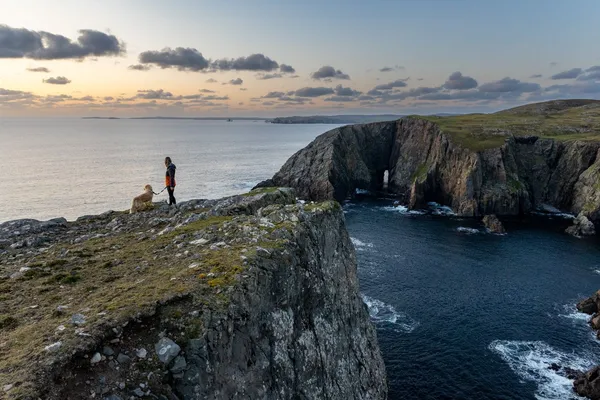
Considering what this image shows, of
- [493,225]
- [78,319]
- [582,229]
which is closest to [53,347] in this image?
[78,319]

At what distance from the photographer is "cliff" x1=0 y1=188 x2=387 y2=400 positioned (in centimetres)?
1116

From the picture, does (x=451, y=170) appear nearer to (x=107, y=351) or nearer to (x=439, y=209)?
(x=439, y=209)

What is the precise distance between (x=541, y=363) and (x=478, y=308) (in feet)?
35.5

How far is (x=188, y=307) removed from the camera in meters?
13.6

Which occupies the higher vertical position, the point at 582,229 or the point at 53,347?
the point at 53,347

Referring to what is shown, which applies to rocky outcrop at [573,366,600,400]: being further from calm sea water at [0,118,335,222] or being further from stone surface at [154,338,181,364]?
calm sea water at [0,118,335,222]

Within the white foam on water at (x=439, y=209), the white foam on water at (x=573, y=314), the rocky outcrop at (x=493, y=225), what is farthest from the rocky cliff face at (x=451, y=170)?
the white foam on water at (x=573, y=314)

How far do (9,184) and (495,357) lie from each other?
116513mm

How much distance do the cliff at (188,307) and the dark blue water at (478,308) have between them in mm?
13965

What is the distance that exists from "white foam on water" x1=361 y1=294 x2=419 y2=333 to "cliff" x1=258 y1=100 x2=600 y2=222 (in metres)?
57.2

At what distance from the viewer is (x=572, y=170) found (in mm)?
101438

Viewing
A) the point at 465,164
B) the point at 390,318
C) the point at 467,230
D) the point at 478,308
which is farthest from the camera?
the point at 465,164

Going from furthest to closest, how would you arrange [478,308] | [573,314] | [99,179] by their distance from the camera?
[99,179]
[478,308]
[573,314]

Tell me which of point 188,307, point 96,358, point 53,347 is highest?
point 53,347
